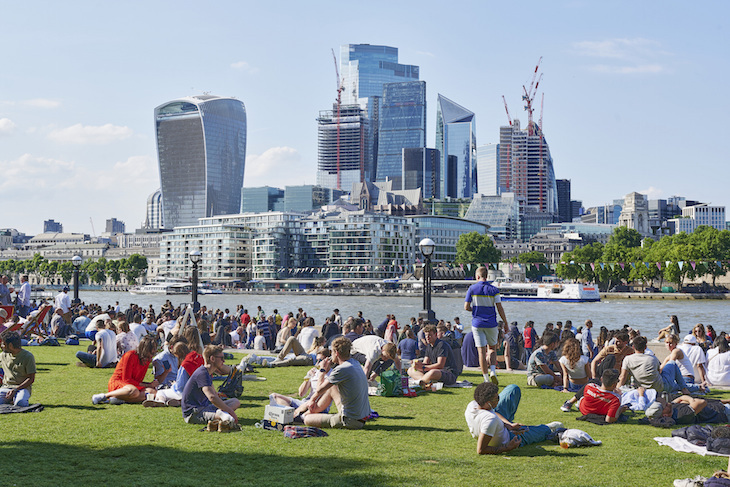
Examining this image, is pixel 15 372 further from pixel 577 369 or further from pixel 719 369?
pixel 719 369

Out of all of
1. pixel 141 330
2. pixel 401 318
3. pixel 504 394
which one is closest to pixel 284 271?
pixel 401 318

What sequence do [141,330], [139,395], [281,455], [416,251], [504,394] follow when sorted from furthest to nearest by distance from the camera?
[416,251] < [141,330] < [139,395] < [504,394] < [281,455]

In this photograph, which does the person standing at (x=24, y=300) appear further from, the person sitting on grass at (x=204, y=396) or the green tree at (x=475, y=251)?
the green tree at (x=475, y=251)

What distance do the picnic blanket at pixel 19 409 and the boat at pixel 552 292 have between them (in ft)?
309

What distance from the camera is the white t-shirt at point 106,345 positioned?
1691 centimetres

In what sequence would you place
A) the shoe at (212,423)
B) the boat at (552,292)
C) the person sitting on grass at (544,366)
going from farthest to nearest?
the boat at (552,292), the person sitting on grass at (544,366), the shoe at (212,423)

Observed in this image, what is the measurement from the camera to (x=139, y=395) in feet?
40.2

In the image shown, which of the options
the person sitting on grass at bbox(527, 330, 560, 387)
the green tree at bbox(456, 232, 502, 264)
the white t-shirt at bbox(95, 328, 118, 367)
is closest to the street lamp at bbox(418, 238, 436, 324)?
the person sitting on grass at bbox(527, 330, 560, 387)

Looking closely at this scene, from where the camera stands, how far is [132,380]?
489 inches

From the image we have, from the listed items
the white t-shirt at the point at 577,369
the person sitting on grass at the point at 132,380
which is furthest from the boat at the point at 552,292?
the person sitting on grass at the point at 132,380

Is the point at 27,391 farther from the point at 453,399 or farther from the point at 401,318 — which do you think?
the point at 401,318

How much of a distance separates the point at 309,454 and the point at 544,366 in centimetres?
710

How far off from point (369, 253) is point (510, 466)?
167321mm

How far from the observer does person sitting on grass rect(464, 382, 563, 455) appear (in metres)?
8.79
